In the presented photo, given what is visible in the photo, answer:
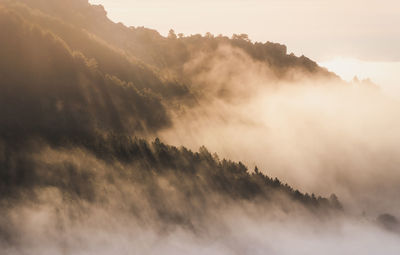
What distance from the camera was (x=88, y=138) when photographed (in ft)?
389

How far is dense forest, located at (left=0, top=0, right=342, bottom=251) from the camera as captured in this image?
103m

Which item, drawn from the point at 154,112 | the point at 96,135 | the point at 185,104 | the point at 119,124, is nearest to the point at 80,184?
the point at 96,135

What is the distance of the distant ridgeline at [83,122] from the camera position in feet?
343

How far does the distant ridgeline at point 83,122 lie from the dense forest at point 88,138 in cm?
25

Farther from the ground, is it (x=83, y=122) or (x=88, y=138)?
(x=83, y=122)

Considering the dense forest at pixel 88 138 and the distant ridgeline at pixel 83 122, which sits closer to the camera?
the dense forest at pixel 88 138

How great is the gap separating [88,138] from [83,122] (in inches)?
158

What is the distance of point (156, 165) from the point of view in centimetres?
13488

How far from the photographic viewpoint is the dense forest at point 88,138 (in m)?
103

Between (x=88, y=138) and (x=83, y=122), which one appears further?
(x=83, y=122)

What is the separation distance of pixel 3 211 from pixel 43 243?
983cm

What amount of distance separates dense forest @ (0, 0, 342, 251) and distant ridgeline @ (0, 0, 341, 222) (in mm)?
245

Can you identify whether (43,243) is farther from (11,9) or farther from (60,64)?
(11,9)

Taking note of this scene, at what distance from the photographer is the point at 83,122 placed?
119250 mm
